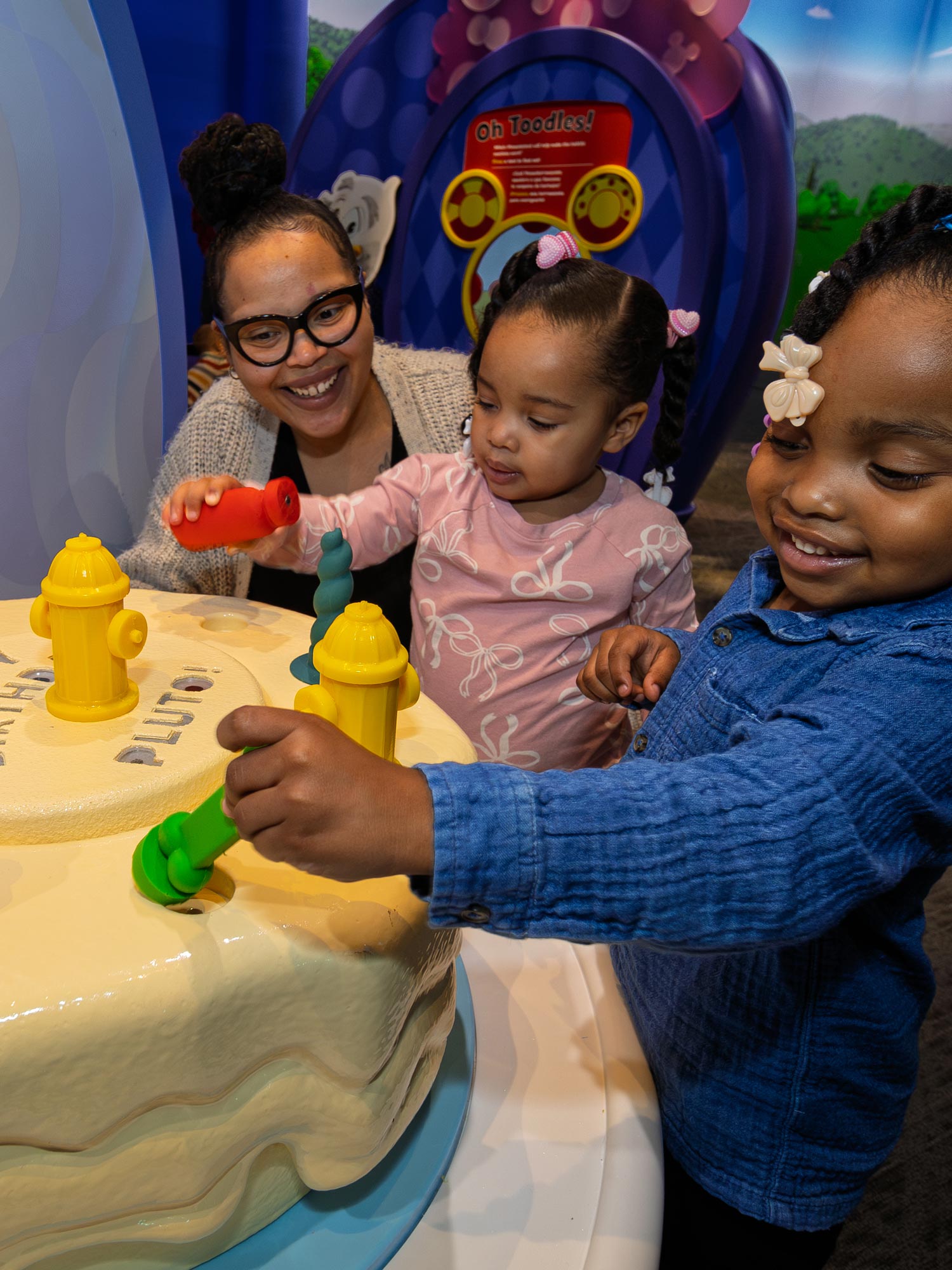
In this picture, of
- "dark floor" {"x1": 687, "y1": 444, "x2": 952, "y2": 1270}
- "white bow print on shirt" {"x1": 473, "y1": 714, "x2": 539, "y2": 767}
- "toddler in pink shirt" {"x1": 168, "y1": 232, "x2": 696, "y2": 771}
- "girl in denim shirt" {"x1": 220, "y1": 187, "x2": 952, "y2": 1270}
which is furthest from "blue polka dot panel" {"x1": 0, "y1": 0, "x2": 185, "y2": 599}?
"dark floor" {"x1": 687, "y1": 444, "x2": 952, "y2": 1270}

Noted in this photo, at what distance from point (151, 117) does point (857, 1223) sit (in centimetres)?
165

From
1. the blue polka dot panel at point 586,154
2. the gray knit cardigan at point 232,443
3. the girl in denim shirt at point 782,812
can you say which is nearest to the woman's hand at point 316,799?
the girl in denim shirt at point 782,812

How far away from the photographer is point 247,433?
132 cm

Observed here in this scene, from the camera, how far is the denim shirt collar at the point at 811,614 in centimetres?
56

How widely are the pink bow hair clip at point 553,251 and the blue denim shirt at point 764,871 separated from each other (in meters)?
0.48

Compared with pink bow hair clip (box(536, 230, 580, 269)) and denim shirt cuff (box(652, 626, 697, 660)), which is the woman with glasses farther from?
denim shirt cuff (box(652, 626, 697, 660))

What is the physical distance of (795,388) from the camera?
549 millimetres

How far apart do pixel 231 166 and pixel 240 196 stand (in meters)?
0.03

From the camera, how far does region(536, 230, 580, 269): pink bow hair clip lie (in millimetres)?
1041

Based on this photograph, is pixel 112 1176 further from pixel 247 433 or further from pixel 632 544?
pixel 247 433

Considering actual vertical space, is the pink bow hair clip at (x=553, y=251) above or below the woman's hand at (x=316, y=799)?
above

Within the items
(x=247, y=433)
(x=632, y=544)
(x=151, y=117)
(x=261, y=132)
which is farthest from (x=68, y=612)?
(x=151, y=117)

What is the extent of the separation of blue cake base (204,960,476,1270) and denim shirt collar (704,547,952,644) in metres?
0.40

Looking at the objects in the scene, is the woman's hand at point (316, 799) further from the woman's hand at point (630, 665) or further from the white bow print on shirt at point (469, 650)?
the white bow print on shirt at point (469, 650)
